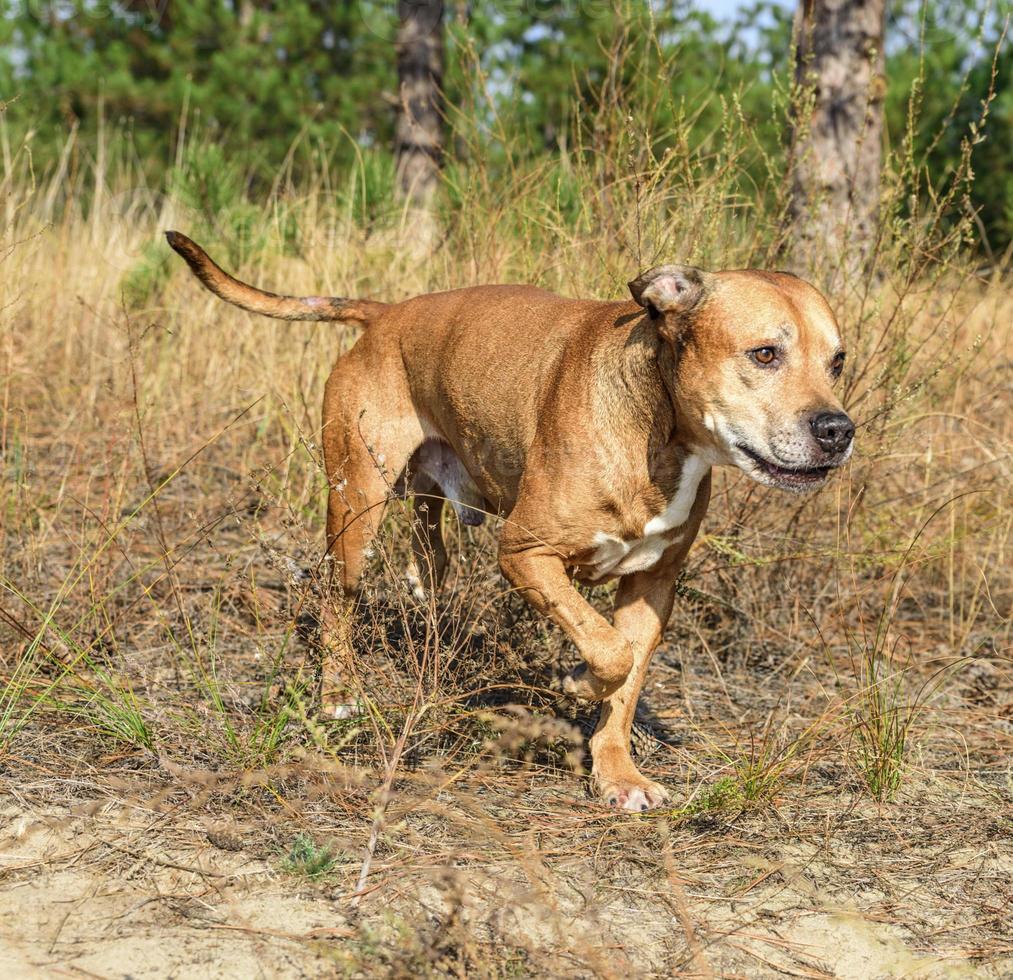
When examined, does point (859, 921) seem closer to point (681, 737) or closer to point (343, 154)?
point (681, 737)

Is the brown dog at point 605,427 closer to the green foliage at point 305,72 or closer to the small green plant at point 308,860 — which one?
the small green plant at point 308,860

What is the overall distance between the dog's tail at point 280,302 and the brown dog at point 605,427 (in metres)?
0.04

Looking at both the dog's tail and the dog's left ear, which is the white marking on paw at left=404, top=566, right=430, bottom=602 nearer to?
the dog's tail

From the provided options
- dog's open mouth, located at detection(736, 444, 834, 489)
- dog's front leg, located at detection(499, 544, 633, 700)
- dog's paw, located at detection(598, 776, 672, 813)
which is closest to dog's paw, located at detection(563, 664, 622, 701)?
dog's front leg, located at detection(499, 544, 633, 700)

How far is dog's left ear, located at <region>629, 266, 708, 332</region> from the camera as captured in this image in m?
3.63

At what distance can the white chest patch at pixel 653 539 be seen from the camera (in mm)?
3812

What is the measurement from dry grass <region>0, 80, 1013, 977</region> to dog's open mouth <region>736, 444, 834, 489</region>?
572mm

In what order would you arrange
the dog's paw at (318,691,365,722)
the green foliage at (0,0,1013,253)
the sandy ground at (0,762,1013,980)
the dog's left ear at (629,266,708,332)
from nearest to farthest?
the sandy ground at (0,762,1013,980) < the dog's left ear at (629,266,708,332) < the dog's paw at (318,691,365,722) < the green foliage at (0,0,1013,253)

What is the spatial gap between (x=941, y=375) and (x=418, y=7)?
7.33 m

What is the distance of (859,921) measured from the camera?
118 inches

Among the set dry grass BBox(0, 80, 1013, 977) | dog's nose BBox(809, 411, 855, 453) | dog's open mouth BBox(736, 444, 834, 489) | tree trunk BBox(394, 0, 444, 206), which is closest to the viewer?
dry grass BBox(0, 80, 1013, 977)

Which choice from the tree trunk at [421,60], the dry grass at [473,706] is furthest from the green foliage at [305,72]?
the dry grass at [473,706]

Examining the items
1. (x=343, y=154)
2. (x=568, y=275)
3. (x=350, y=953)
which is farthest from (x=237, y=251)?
(x=343, y=154)

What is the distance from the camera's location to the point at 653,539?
3885 millimetres
